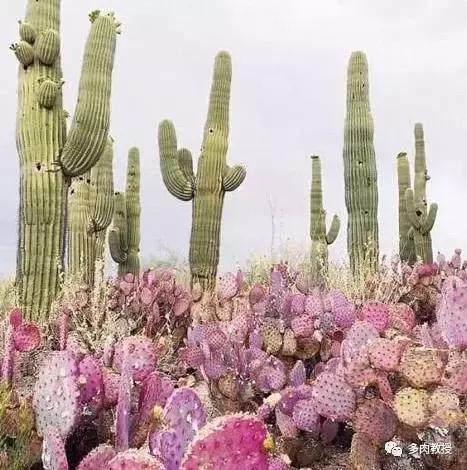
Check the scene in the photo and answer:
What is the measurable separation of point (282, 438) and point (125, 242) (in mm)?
10236

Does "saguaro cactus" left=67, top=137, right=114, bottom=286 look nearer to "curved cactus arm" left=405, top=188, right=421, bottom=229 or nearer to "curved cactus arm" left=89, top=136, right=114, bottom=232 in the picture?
"curved cactus arm" left=89, top=136, right=114, bottom=232

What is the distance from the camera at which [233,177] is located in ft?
37.3

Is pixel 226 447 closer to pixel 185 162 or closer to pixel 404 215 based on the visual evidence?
pixel 185 162

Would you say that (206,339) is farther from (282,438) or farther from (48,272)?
(48,272)

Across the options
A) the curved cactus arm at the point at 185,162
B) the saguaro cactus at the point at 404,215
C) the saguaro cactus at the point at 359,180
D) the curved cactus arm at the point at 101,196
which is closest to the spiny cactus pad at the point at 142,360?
the curved cactus arm at the point at 101,196

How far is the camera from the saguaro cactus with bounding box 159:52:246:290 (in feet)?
37.0

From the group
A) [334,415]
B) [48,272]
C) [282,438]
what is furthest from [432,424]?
[48,272]

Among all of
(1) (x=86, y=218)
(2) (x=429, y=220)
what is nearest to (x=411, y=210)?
(2) (x=429, y=220)

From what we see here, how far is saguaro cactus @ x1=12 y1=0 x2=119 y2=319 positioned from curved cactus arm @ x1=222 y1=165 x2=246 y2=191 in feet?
9.32

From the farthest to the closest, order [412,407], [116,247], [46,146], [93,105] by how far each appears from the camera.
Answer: [116,247] → [93,105] → [46,146] → [412,407]

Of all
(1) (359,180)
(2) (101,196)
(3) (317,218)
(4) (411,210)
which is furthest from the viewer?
(3) (317,218)

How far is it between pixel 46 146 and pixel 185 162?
3723mm

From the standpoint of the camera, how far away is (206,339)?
4.82 m

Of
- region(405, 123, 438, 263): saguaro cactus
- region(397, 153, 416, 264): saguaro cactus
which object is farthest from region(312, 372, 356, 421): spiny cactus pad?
region(397, 153, 416, 264): saguaro cactus
